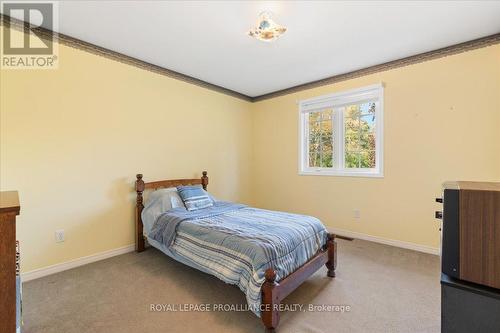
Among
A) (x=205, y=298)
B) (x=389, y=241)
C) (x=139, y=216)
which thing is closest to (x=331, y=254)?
(x=205, y=298)

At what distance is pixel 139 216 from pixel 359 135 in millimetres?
3287

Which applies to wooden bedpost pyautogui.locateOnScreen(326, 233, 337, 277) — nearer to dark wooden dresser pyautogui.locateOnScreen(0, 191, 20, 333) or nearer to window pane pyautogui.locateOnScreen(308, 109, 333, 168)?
→ window pane pyautogui.locateOnScreen(308, 109, 333, 168)

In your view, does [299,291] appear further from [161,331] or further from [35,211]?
[35,211]

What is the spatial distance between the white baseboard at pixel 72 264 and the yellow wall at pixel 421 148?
279 centimetres

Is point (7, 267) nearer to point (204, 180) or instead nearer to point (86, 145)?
point (86, 145)

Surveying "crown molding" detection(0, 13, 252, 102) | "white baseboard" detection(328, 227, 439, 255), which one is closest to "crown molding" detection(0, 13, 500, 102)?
"crown molding" detection(0, 13, 252, 102)

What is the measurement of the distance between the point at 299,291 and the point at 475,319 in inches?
55.9

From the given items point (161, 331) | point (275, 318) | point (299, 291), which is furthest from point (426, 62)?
point (161, 331)

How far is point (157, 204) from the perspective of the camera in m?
2.97

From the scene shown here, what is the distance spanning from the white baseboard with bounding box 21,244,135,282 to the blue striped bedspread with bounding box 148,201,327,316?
623mm

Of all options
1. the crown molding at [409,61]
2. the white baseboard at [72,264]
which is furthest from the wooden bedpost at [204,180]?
the crown molding at [409,61]

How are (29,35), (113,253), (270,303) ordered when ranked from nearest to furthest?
(270,303)
(29,35)
(113,253)

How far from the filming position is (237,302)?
200 cm

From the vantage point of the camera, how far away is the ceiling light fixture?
211cm
